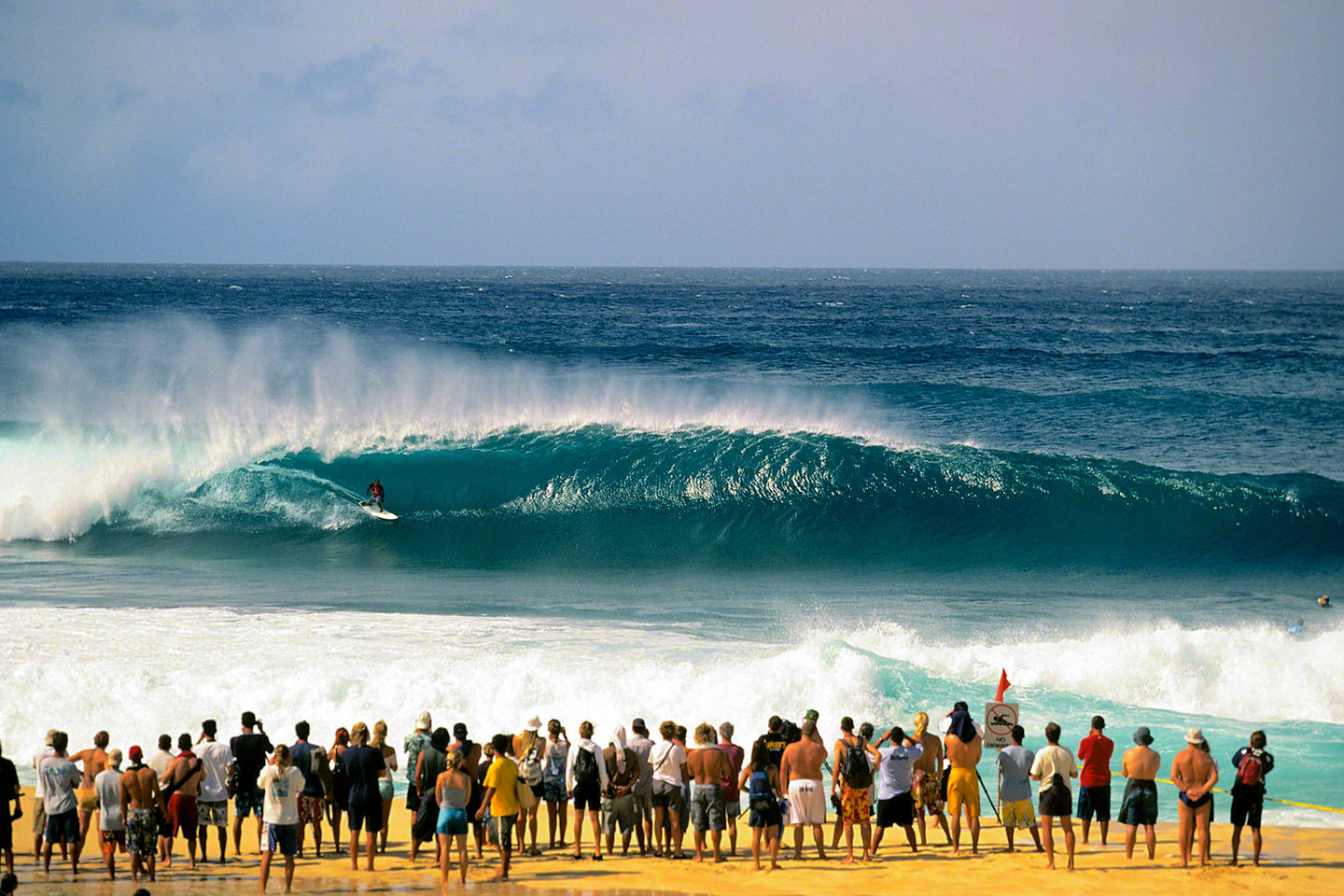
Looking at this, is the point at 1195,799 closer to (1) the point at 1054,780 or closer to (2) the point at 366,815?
(1) the point at 1054,780

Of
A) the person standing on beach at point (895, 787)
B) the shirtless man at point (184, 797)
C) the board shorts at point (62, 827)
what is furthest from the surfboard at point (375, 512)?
the person standing on beach at point (895, 787)

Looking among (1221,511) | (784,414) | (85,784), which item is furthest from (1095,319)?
(85,784)

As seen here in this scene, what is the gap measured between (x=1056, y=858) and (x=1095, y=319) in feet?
240

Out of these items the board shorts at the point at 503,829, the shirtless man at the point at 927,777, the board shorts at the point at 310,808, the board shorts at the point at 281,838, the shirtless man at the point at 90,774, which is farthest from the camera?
the shirtless man at the point at 927,777

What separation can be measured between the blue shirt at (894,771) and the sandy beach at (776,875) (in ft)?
1.68

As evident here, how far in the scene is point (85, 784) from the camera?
344 inches

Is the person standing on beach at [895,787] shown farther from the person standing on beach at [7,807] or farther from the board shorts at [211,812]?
the person standing on beach at [7,807]

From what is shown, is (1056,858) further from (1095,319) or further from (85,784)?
(1095,319)

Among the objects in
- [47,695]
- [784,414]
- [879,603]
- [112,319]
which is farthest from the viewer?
[112,319]

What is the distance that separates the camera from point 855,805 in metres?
9.06

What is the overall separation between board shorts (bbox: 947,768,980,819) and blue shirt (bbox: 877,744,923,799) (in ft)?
1.58

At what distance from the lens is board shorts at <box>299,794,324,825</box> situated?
8.79 m

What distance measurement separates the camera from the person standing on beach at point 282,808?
8.12m

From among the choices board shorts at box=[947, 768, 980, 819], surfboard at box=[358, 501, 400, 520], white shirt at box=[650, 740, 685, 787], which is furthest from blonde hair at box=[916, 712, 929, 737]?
surfboard at box=[358, 501, 400, 520]
